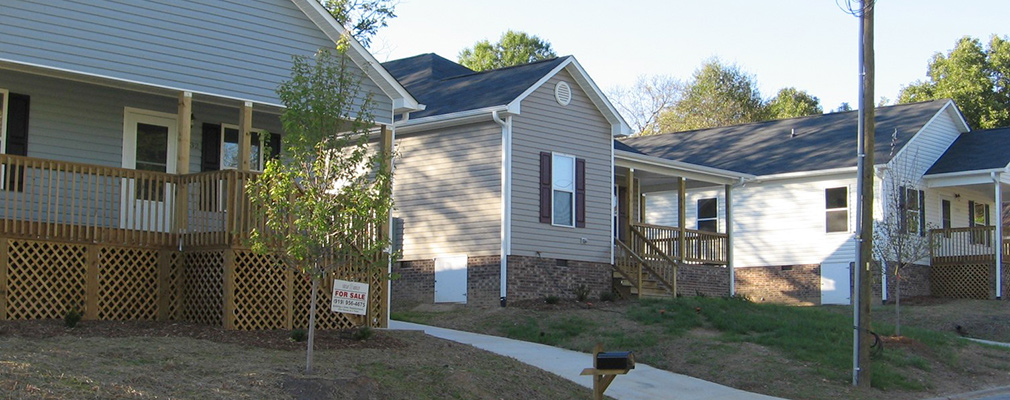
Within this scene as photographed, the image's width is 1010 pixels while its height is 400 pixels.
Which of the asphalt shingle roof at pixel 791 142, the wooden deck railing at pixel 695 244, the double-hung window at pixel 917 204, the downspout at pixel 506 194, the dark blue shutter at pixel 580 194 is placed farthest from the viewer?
the asphalt shingle roof at pixel 791 142

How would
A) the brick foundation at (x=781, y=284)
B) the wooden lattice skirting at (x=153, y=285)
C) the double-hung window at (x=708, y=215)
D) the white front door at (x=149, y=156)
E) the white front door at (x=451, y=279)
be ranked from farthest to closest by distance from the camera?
the double-hung window at (x=708, y=215) < the brick foundation at (x=781, y=284) < the white front door at (x=451, y=279) < the white front door at (x=149, y=156) < the wooden lattice skirting at (x=153, y=285)

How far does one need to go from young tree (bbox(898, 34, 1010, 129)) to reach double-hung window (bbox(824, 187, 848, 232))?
2352cm

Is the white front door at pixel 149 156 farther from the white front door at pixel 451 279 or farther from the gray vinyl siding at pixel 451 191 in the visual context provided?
the white front door at pixel 451 279

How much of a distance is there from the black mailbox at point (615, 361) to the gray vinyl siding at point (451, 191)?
10.2m

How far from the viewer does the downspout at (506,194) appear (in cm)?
2234

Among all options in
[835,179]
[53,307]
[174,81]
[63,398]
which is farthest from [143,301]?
[835,179]

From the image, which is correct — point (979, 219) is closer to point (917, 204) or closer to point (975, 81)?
point (917, 204)

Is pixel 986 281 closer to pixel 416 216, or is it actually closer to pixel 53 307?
pixel 416 216

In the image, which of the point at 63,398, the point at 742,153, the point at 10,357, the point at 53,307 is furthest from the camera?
the point at 742,153

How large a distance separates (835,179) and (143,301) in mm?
20199

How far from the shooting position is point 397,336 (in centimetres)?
1655

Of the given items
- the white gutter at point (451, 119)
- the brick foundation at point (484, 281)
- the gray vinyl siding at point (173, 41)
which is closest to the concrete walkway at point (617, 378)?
the brick foundation at point (484, 281)

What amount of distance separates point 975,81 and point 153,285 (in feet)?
146

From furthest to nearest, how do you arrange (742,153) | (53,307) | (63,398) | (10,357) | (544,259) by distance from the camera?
(742,153)
(544,259)
(53,307)
(10,357)
(63,398)
